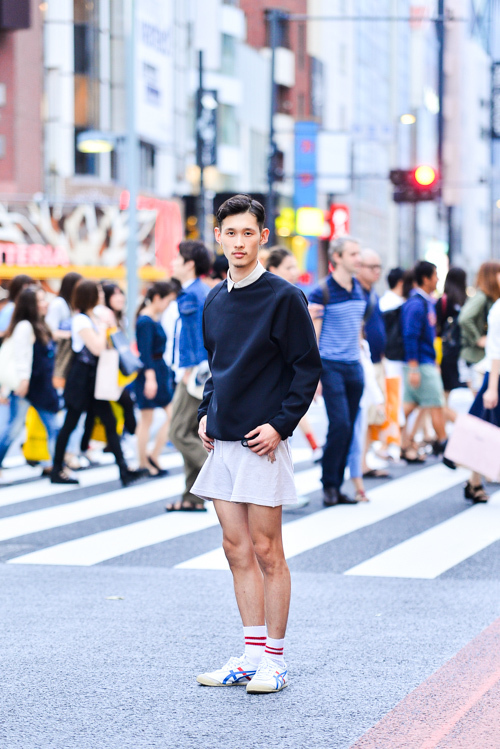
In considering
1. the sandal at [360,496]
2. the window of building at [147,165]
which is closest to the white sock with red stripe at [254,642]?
the sandal at [360,496]

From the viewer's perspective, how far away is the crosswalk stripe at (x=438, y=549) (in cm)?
715

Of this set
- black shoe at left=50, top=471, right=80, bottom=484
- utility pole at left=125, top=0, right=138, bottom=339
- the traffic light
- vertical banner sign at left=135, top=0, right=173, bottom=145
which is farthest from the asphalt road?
vertical banner sign at left=135, top=0, right=173, bottom=145

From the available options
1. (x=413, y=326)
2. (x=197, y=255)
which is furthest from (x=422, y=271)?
(x=197, y=255)

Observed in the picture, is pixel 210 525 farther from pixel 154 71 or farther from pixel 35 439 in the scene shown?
pixel 154 71

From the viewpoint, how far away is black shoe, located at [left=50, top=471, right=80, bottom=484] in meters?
10.9

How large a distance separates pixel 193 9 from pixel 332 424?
114ft

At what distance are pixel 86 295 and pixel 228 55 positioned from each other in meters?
38.7

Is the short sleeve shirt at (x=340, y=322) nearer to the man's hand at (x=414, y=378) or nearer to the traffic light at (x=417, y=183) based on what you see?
the man's hand at (x=414, y=378)

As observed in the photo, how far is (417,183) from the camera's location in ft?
75.8

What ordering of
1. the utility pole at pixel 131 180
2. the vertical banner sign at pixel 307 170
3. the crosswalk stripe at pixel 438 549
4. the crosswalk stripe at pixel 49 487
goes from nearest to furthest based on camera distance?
the crosswalk stripe at pixel 438 549 → the crosswalk stripe at pixel 49 487 → the utility pole at pixel 131 180 → the vertical banner sign at pixel 307 170

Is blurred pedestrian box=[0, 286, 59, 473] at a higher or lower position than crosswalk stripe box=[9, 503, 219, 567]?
higher

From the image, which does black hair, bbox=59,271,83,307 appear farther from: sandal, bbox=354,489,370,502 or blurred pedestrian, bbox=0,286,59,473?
sandal, bbox=354,489,370,502

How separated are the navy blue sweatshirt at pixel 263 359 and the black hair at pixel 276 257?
4.50 meters

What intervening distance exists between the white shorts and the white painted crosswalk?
2.51 m
